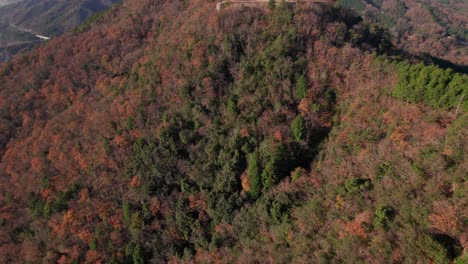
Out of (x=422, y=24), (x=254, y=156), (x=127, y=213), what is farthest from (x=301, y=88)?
(x=422, y=24)

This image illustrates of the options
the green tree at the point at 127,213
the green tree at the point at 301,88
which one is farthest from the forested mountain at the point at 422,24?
the green tree at the point at 127,213

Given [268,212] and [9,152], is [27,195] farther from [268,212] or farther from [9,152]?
[268,212]

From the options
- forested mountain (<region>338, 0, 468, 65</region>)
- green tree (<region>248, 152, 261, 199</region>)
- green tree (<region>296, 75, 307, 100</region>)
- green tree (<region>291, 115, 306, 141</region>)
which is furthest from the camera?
forested mountain (<region>338, 0, 468, 65</region>)

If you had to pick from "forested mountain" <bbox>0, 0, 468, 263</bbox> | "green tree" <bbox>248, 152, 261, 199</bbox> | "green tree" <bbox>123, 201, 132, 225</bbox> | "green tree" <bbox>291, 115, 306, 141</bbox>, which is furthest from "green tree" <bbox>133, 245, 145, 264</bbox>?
"green tree" <bbox>291, 115, 306, 141</bbox>

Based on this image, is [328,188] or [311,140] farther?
[311,140]

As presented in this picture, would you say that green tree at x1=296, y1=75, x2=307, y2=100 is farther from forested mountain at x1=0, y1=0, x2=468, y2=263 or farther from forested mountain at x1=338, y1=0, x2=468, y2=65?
forested mountain at x1=338, y1=0, x2=468, y2=65

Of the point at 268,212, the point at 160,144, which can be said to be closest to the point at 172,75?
the point at 160,144
